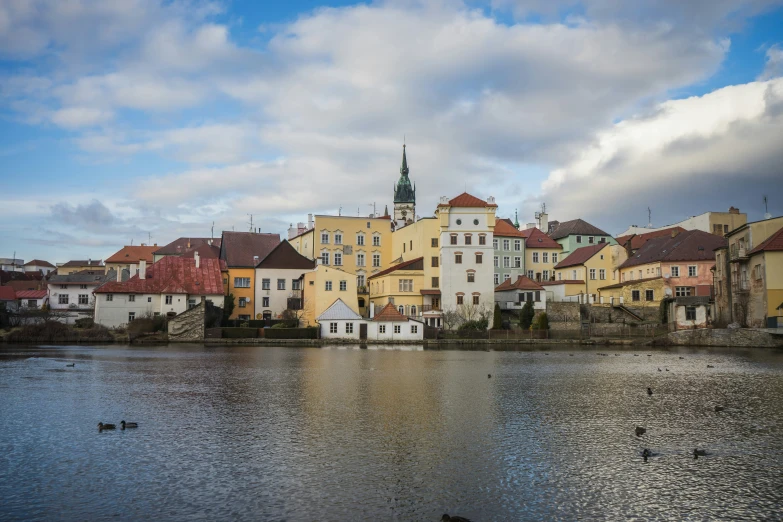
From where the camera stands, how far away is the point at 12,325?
65062 mm

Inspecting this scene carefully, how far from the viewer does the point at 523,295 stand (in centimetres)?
6988

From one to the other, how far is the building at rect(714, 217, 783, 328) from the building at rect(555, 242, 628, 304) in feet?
56.6

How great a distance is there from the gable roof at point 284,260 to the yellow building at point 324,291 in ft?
20.1

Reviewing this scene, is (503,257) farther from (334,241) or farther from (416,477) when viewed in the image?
(416,477)

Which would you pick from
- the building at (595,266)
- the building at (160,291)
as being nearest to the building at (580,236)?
the building at (595,266)

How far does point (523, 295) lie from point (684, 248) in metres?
17.2

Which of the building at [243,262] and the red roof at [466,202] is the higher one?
the red roof at [466,202]

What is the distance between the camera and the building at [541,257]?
84.6 meters

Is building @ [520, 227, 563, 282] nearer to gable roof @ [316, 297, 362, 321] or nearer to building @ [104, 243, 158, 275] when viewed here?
gable roof @ [316, 297, 362, 321]

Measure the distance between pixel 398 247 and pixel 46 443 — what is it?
67180mm

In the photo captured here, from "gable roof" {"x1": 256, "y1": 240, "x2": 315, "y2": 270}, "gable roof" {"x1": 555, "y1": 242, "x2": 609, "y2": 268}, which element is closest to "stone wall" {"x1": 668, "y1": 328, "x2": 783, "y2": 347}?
"gable roof" {"x1": 555, "y1": 242, "x2": 609, "y2": 268}

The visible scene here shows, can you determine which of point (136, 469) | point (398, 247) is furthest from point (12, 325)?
point (136, 469)

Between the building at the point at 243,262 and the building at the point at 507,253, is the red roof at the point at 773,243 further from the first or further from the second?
the building at the point at 243,262

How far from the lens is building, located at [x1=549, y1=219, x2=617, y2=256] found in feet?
283
